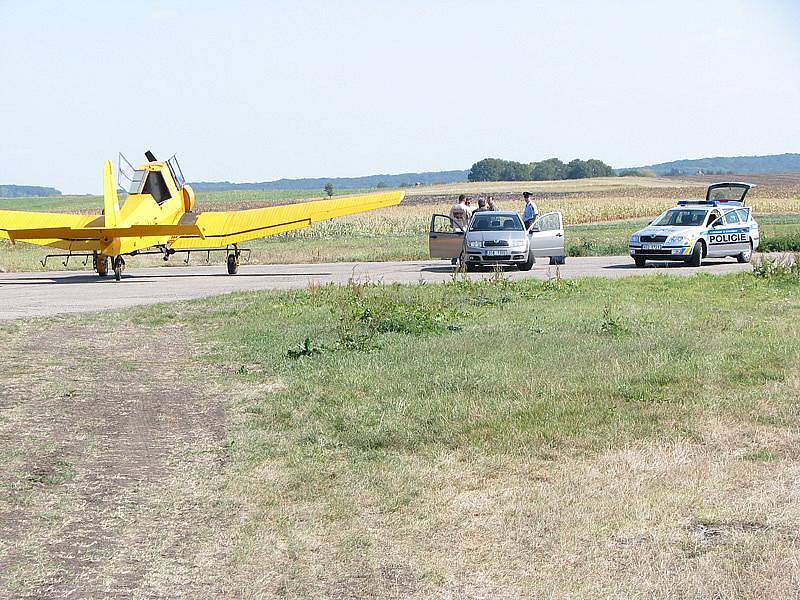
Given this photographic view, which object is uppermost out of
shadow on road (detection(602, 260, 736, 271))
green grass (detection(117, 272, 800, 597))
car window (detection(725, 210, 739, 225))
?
car window (detection(725, 210, 739, 225))

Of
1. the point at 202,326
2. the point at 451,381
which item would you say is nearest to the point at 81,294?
the point at 202,326

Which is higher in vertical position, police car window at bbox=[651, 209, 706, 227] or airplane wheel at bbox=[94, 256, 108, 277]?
police car window at bbox=[651, 209, 706, 227]

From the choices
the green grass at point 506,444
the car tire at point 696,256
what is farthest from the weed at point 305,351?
the car tire at point 696,256

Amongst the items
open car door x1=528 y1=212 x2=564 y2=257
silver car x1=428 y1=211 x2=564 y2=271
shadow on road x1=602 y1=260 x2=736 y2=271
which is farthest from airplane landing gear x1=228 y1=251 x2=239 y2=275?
shadow on road x1=602 y1=260 x2=736 y2=271

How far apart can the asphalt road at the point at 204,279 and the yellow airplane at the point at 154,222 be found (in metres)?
0.77

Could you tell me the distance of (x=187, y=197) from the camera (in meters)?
28.9

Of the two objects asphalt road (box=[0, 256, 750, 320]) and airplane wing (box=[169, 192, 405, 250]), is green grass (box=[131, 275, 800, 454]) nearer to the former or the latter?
asphalt road (box=[0, 256, 750, 320])

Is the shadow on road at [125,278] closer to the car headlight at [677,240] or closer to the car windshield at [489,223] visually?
the car windshield at [489,223]

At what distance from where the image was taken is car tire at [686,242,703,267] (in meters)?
26.9

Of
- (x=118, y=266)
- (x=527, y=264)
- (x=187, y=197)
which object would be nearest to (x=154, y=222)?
(x=118, y=266)

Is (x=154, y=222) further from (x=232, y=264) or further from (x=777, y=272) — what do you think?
(x=777, y=272)

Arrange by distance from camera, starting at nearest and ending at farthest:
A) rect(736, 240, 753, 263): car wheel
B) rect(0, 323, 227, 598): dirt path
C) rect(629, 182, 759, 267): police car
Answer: rect(0, 323, 227, 598): dirt path
rect(629, 182, 759, 267): police car
rect(736, 240, 753, 263): car wheel

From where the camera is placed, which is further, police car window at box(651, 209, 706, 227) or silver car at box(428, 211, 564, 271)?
police car window at box(651, 209, 706, 227)

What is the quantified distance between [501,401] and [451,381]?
1.02m
